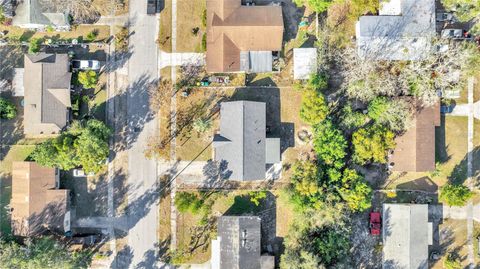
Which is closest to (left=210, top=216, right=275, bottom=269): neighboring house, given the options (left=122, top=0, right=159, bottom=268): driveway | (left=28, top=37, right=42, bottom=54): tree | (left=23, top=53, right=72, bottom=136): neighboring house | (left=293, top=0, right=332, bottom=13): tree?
(left=122, top=0, right=159, bottom=268): driveway

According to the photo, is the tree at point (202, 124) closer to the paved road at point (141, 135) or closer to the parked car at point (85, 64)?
the paved road at point (141, 135)

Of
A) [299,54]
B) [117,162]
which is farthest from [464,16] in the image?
[117,162]

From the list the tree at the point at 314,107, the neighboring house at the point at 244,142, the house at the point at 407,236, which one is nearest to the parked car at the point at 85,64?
the neighboring house at the point at 244,142

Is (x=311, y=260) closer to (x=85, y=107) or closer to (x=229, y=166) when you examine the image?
(x=229, y=166)

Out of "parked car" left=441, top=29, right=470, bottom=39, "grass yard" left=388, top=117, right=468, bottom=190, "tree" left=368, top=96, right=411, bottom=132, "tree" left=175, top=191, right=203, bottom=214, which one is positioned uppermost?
"parked car" left=441, top=29, right=470, bottom=39

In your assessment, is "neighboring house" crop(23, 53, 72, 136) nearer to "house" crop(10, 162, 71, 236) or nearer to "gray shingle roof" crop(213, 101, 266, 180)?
"house" crop(10, 162, 71, 236)

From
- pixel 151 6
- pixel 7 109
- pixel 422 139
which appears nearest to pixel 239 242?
pixel 422 139
